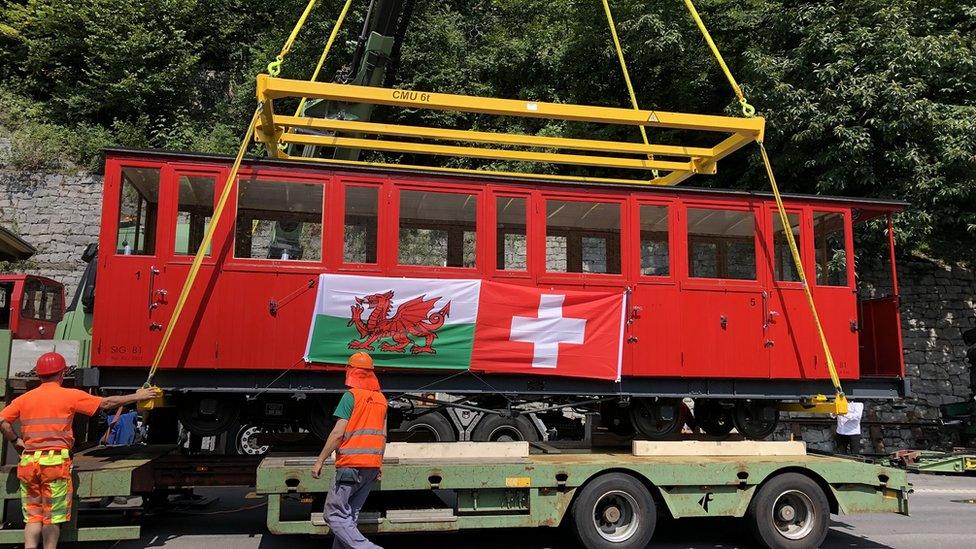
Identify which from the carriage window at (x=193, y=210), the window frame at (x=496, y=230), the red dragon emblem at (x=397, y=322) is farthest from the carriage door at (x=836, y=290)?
the carriage window at (x=193, y=210)

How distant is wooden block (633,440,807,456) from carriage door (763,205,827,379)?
2.59 feet

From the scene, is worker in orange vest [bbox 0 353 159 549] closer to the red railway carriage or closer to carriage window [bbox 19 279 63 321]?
the red railway carriage

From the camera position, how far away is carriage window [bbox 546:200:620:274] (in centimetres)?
768

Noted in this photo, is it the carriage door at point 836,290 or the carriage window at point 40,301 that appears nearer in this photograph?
the carriage door at point 836,290

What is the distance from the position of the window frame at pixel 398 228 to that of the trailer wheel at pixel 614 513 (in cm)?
253


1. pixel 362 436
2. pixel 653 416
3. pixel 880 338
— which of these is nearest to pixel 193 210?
pixel 362 436

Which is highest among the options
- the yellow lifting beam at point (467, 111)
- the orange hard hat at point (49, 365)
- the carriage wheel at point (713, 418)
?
the yellow lifting beam at point (467, 111)

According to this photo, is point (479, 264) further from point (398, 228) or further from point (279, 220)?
point (279, 220)

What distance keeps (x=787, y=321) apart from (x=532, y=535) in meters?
3.79

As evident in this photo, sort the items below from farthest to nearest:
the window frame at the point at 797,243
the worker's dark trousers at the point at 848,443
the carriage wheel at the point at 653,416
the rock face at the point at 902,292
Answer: the rock face at the point at 902,292 < the worker's dark trousers at the point at 848,443 < the carriage wheel at the point at 653,416 < the window frame at the point at 797,243

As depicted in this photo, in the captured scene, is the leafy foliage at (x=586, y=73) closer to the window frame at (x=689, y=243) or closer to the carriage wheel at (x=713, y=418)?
the window frame at (x=689, y=243)

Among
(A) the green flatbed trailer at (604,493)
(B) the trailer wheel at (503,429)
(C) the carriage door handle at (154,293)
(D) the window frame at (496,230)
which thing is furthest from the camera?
(B) the trailer wheel at (503,429)

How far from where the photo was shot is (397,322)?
714cm

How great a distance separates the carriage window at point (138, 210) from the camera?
22.8 ft
